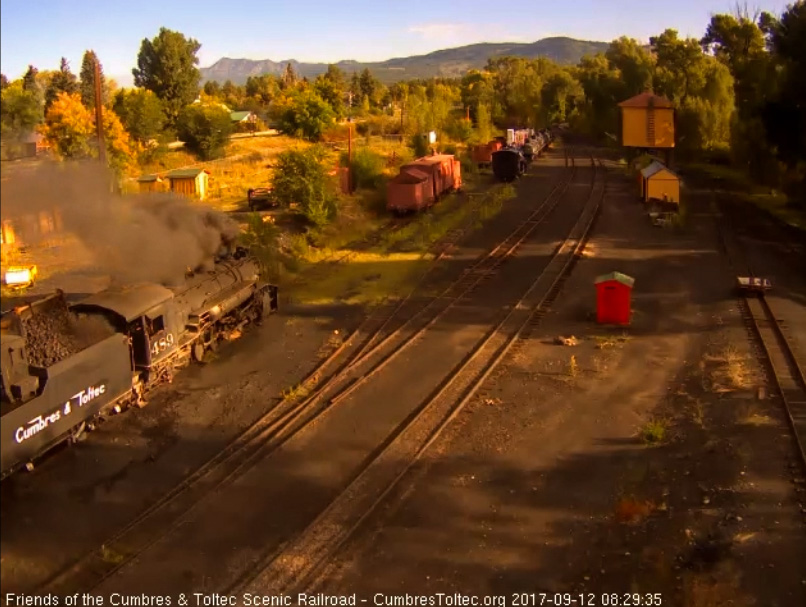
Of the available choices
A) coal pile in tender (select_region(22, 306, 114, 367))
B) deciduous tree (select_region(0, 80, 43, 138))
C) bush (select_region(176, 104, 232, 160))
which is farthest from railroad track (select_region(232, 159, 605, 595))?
bush (select_region(176, 104, 232, 160))

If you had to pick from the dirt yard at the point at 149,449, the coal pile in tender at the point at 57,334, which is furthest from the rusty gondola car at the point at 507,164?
the coal pile in tender at the point at 57,334

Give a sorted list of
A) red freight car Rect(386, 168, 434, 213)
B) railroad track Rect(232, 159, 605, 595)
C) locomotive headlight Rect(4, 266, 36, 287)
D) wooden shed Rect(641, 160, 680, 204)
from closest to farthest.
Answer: railroad track Rect(232, 159, 605, 595) → locomotive headlight Rect(4, 266, 36, 287) → red freight car Rect(386, 168, 434, 213) → wooden shed Rect(641, 160, 680, 204)

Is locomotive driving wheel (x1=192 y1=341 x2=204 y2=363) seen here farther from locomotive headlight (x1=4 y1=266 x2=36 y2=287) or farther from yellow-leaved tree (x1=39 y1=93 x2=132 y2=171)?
yellow-leaved tree (x1=39 y1=93 x2=132 y2=171)

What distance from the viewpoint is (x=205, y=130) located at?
5522 centimetres

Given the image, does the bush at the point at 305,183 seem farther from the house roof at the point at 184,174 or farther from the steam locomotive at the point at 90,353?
the steam locomotive at the point at 90,353

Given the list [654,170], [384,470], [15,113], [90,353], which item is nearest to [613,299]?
[384,470]

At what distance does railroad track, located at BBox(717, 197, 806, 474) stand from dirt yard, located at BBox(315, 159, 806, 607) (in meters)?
0.29

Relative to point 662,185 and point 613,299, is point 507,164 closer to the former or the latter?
point 662,185

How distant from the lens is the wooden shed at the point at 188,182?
37031 mm

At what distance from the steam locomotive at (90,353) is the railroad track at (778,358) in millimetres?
11005

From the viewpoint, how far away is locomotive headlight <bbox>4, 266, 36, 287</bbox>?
20.6 meters

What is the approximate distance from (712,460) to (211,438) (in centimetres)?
828

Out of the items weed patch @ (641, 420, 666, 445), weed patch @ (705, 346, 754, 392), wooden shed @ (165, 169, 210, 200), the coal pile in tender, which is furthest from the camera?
wooden shed @ (165, 169, 210, 200)

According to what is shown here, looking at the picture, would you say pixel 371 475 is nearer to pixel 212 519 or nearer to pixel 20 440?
pixel 212 519
